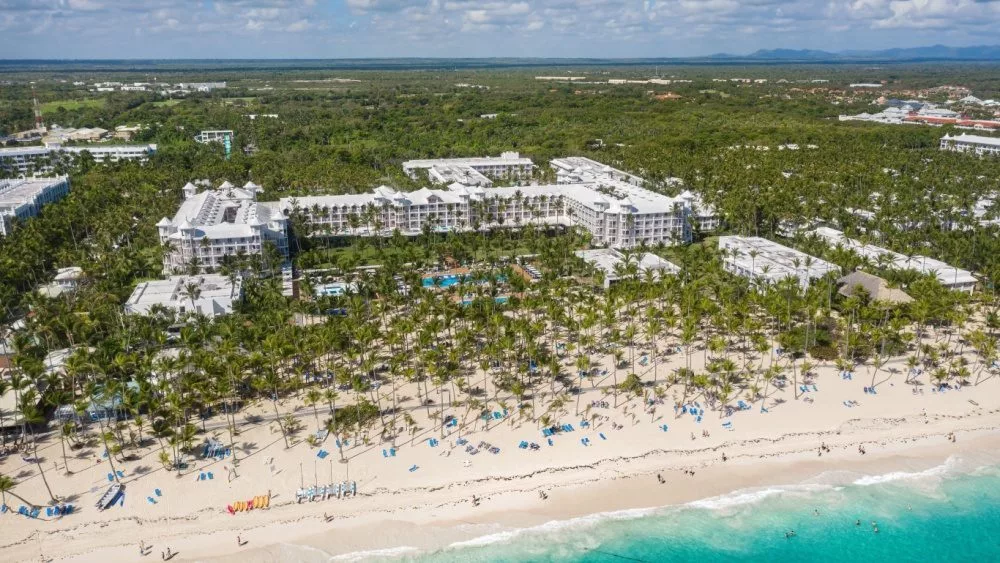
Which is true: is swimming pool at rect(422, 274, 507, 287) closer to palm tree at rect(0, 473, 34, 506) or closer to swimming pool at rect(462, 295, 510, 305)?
swimming pool at rect(462, 295, 510, 305)

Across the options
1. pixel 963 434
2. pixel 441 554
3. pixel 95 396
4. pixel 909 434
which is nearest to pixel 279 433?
pixel 95 396

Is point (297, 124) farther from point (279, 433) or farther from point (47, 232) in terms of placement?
point (279, 433)

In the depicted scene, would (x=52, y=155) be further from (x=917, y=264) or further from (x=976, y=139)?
(x=976, y=139)

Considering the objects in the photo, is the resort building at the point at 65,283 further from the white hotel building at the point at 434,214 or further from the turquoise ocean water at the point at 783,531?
the turquoise ocean water at the point at 783,531

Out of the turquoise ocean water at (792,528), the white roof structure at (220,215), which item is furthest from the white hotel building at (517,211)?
the turquoise ocean water at (792,528)

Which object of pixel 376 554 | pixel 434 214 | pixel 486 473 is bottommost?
pixel 376 554

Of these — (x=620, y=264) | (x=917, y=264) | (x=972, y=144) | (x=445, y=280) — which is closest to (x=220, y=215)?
(x=445, y=280)
